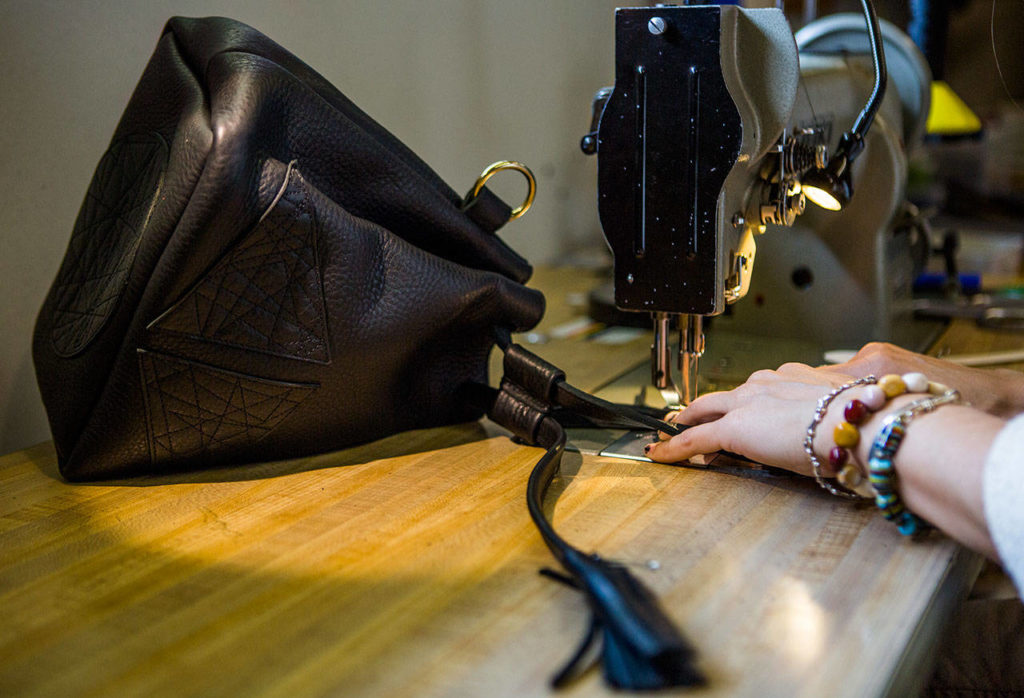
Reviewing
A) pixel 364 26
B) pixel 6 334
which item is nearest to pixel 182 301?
pixel 6 334

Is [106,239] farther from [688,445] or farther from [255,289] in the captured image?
[688,445]

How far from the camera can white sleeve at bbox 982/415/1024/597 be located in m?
0.52

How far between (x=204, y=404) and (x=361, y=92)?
749 millimetres

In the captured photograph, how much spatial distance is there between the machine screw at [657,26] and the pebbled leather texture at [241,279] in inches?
9.6

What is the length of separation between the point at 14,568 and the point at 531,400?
445 millimetres

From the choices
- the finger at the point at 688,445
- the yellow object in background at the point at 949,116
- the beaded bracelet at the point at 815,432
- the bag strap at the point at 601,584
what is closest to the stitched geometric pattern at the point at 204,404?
the bag strap at the point at 601,584

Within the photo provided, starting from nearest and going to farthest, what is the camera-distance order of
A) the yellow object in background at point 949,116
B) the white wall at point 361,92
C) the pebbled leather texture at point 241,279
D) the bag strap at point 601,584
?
1. the bag strap at point 601,584
2. the pebbled leather texture at point 241,279
3. the white wall at point 361,92
4. the yellow object in background at point 949,116

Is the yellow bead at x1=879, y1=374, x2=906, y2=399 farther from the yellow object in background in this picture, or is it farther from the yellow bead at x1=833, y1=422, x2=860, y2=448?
the yellow object in background

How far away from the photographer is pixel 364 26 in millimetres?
1364

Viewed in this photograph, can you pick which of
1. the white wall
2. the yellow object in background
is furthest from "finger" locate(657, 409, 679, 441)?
the yellow object in background

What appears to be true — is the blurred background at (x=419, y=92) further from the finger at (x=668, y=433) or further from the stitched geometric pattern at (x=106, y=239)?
the finger at (x=668, y=433)

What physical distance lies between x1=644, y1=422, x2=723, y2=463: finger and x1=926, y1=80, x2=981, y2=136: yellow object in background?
1.51 metres

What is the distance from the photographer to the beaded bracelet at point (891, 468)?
2.03 feet

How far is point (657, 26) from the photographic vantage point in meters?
0.77
